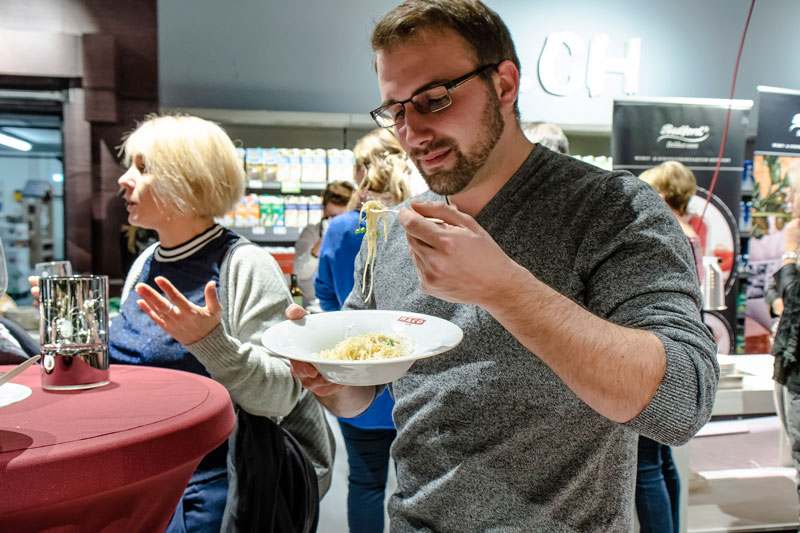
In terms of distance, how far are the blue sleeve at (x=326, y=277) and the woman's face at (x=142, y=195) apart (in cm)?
82

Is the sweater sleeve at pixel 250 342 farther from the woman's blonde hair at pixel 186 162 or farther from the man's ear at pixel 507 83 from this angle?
the man's ear at pixel 507 83

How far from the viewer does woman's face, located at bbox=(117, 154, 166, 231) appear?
6.54 feet

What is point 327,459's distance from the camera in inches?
72.8

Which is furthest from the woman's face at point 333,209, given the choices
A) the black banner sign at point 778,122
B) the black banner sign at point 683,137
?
the black banner sign at point 778,122

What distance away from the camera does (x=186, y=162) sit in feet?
6.55

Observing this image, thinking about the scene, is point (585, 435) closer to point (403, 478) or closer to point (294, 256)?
point (403, 478)

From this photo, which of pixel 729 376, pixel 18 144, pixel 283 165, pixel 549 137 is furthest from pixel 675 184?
pixel 18 144

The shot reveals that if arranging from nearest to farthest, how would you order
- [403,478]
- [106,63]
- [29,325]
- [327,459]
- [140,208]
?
[403,478]
[327,459]
[140,208]
[29,325]
[106,63]

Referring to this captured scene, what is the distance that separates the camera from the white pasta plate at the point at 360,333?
0.97m

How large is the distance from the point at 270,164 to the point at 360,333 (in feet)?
13.6

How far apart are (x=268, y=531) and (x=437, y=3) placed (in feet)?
3.97

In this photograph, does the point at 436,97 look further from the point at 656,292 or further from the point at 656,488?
the point at 656,488

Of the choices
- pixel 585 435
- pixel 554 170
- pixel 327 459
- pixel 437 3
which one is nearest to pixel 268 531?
pixel 327 459

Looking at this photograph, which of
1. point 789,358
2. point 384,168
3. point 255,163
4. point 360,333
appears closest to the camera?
point 360,333
